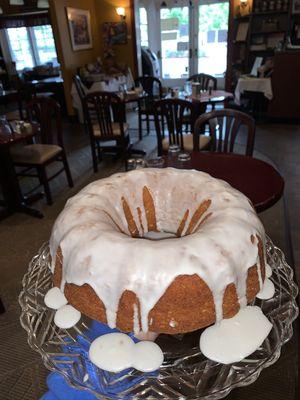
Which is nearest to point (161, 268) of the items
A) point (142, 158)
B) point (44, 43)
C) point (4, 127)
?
point (142, 158)

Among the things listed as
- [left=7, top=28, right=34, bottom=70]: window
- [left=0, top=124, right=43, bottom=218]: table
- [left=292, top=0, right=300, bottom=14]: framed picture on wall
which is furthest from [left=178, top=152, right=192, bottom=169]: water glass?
[left=7, top=28, right=34, bottom=70]: window

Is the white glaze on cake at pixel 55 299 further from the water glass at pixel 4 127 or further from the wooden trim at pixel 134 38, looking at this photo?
the wooden trim at pixel 134 38

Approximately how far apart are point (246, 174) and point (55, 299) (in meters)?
1.04

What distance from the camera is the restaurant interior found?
0.66m

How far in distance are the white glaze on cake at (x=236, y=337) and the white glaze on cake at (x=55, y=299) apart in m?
0.36

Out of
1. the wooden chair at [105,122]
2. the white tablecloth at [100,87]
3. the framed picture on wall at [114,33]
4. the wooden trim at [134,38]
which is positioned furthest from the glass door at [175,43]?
the wooden chair at [105,122]

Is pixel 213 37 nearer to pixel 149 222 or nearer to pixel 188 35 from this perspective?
pixel 188 35

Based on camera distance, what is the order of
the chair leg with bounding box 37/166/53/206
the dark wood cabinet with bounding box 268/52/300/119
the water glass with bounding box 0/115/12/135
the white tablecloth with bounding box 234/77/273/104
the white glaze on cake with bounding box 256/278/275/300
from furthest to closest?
1. the white tablecloth with bounding box 234/77/273/104
2. the dark wood cabinet with bounding box 268/52/300/119
3. the chair leg with bounding box 37/166/53/206
4. the water glass with bounding box 0/115/12/135
5. the white glaze on cake with bounding box 256/278/275/300

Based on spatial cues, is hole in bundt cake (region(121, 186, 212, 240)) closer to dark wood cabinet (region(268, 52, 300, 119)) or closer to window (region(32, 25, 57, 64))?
dark wood cabinet (region(268, 52, 300, 119))

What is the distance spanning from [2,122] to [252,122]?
203 cm

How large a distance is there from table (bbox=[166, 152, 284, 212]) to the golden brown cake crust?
2.14ft

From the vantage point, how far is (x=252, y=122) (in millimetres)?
1973

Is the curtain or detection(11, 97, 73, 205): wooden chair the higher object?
the curtain

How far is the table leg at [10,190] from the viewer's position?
269 centimetres
